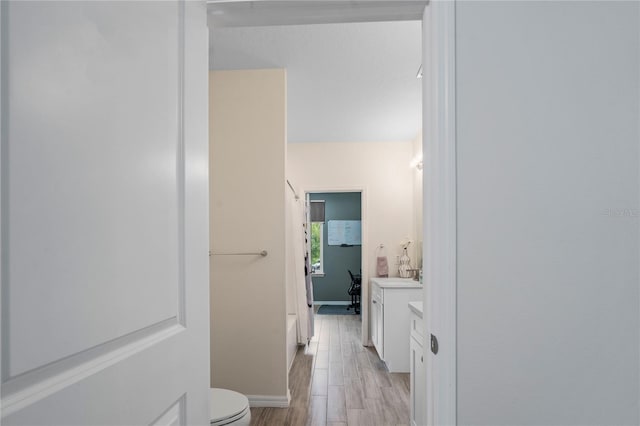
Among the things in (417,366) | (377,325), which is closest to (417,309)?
(417,366)

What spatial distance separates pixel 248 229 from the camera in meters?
2.72

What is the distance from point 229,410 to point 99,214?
1411 mm

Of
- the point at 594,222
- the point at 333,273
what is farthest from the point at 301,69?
the point at 333,273

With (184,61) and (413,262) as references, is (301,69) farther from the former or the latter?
(413,262)

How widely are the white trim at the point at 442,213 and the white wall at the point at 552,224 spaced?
3 centimetres

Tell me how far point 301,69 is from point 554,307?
232 centimetres

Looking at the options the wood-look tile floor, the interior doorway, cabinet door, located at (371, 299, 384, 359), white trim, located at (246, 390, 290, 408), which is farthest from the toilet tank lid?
the interior doorway

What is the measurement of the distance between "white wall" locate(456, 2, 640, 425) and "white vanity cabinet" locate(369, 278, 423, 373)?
8.70 ft

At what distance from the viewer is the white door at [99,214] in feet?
1.52

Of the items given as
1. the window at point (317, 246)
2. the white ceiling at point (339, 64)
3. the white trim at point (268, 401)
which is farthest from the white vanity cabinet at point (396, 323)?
the window at point (317, 246)

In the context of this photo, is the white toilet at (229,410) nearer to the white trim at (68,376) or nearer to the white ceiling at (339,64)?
the white trim at (68,376)

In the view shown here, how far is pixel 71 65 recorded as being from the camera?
0.54 meters

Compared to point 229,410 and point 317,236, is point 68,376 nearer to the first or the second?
point 229,410

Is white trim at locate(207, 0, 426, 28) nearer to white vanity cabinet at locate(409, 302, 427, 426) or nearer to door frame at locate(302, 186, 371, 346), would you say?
white vanity cabinet at locate(409, 302, 427, 426)
